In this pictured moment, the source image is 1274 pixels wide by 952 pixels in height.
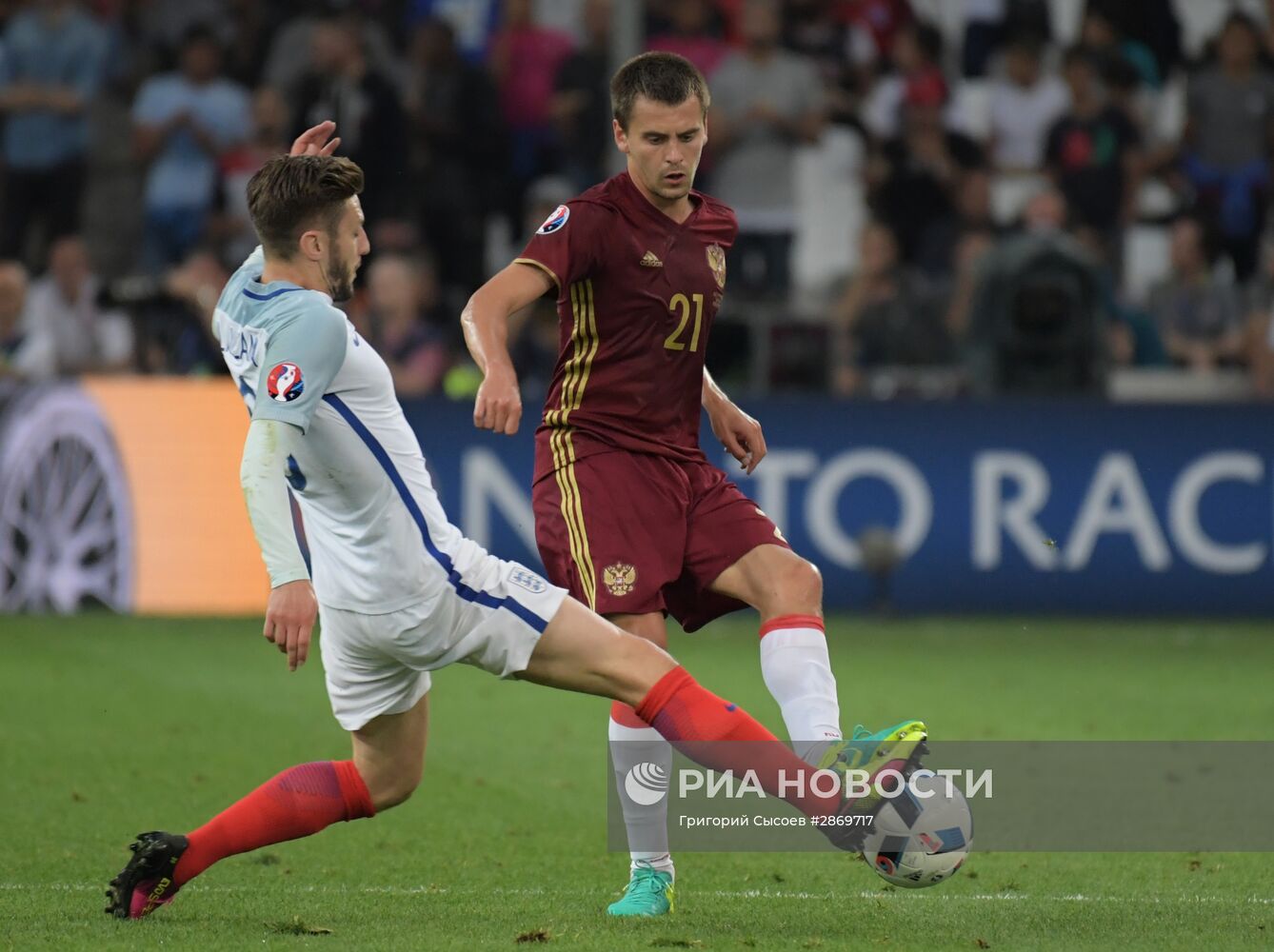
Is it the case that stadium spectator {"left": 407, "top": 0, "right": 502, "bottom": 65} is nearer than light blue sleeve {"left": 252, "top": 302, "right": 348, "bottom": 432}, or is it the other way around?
light blue sleeve {"left": 252, "top": 302, "right": 348, "bottom": 432}

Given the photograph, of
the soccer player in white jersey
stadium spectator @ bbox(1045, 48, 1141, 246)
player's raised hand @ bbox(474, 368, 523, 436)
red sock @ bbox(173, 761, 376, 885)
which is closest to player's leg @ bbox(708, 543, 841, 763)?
the soccer player in white jersey

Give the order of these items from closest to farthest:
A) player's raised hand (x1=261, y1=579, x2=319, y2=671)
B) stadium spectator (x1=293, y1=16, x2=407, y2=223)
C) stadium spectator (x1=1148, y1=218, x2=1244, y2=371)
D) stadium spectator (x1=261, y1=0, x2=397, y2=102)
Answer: player's raised hand (x1=261, y1=579, x2=319, y2=671), stadium spectator (x1=1148, y1=218, x2=1244, y2=371), stadium spectator (x1=293, y1=16, x2=407, y2=223), stadium spectator (x1=261, y1=0, x2=397, y2=102)

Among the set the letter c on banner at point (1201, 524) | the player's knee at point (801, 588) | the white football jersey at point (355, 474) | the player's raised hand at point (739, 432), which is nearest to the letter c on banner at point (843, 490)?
the letter c on banner at point (1201, 524)

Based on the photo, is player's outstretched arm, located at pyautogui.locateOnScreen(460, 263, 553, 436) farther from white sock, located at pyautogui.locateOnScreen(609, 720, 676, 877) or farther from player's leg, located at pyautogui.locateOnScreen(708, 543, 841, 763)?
white sock, located at pyautogui.locateOnScreen(609, 720, 676, 877)

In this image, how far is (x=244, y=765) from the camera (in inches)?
305

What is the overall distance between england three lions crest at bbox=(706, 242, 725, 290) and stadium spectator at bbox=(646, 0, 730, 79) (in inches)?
358

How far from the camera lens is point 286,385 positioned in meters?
4.63

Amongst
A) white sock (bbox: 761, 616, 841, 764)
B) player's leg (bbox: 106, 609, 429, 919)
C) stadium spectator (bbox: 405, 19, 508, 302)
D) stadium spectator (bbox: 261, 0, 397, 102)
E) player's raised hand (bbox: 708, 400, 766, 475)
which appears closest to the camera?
player's leg (bbox: 106, 609, 429, 919)

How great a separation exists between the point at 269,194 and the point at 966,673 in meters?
6.27

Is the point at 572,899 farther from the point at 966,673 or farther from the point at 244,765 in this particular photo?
the point at 966,673

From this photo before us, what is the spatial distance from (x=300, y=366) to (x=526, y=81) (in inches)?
424

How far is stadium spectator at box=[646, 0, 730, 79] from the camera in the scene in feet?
48.3

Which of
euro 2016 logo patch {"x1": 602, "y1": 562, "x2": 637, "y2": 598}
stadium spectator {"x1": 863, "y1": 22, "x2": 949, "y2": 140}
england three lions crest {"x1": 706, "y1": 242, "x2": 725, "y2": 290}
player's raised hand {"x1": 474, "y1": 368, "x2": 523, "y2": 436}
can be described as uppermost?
stadium spectator {"x1": 863, "y1": 22, "x2": 949, "y2": 140}

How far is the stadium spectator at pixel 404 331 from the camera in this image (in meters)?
13.1
